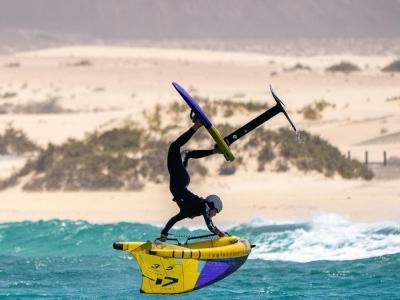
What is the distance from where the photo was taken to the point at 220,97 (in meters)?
50.8

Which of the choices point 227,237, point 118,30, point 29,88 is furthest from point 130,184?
point 118,30

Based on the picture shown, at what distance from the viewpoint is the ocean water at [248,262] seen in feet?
56.0

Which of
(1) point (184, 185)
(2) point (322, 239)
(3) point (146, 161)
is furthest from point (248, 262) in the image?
(3) point (146, 161)

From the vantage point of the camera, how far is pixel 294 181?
27438mm

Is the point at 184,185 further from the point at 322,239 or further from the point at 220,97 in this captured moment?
the point at 220,97

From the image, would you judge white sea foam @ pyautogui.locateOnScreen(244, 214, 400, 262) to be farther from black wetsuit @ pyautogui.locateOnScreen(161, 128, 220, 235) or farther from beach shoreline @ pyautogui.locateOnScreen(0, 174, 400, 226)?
black wetsuit @ pyautogui.locateOnScreen(161, 128, 220, 235)

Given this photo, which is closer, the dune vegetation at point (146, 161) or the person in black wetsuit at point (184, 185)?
the person in black wetsuit at point (184, 185)

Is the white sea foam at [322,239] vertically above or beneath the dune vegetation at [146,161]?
beneath

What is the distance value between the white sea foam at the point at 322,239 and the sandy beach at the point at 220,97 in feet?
3.24

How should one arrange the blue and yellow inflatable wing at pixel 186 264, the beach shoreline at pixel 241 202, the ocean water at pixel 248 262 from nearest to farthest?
the blue and yellow inflatable wing at pixel 186 264
the ocean water at pixel 248 262
the beach shoreline at pixel 241 202

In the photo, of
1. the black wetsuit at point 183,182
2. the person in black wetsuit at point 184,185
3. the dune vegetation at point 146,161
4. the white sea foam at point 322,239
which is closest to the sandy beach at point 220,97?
the dune vegetation at point 146,161

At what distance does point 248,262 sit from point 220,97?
3149 cm

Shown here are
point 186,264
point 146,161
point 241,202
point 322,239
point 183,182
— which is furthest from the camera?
point 146,161

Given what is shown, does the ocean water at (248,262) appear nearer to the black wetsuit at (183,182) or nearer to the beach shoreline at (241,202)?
the beach shoreline at (241,202)
